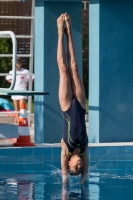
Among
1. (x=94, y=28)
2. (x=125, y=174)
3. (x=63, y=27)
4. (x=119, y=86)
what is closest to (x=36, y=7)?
(x=94, y=28)

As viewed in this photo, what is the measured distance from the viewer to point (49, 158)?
9.40 m

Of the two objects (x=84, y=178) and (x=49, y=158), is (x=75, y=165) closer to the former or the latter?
(x=84, y=178)

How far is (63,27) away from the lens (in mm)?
8055

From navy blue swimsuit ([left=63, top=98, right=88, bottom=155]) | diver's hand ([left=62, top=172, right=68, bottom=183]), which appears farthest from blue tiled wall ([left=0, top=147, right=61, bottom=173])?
navy blue swimsuit ([left=63, top=98, right=88, bottom=155])

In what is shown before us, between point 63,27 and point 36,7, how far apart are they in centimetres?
282

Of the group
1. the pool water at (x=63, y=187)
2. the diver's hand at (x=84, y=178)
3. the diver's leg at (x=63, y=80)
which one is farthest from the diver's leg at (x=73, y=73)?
the pool water at (x=63, y=187)

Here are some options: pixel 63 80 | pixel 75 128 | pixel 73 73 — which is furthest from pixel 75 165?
pixel 73 73

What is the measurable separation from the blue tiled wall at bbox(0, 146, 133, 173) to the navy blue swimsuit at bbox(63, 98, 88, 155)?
1559mm

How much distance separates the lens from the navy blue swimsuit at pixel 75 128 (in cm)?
770

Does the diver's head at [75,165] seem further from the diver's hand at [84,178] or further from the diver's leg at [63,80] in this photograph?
the diver's leg at [63,80]

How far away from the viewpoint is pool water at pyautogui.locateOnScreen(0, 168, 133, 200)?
281 inches

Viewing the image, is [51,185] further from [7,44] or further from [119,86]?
[7,44]

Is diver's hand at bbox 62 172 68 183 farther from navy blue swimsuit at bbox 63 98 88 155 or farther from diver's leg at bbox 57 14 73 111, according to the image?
diver's leg at bbox 57 14 73 111

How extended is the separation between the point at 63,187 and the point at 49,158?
165 centimetres
